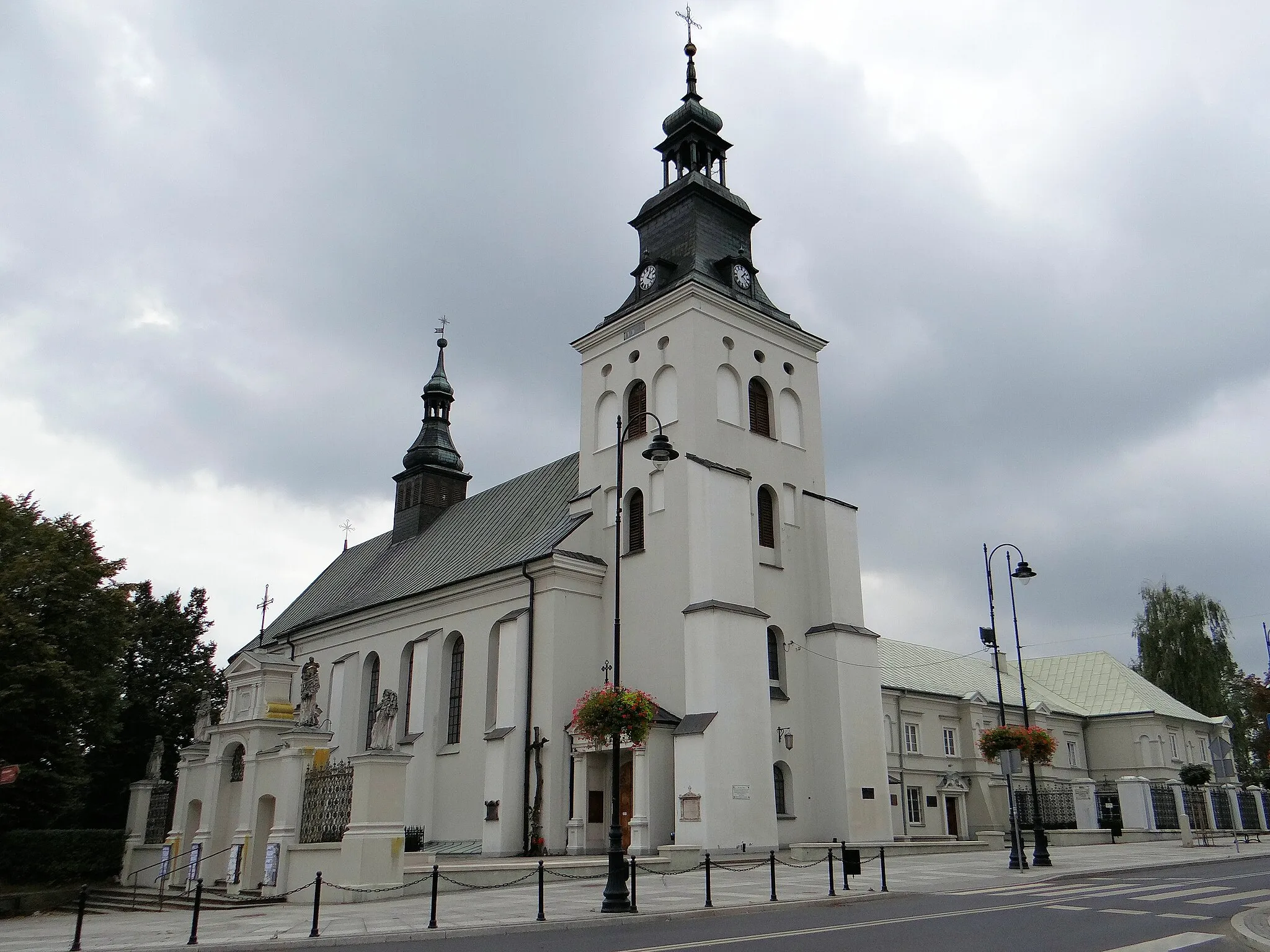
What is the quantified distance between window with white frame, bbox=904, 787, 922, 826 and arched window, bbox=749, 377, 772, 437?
20.4 meters

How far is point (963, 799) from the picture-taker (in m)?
46.2

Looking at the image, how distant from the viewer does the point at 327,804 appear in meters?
22.1

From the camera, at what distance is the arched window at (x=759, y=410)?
3309 centimetres

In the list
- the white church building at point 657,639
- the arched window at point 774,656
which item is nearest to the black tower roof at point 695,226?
the white church building at point 657,639

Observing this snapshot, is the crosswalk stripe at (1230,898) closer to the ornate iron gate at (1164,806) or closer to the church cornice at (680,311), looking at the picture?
the church cornice at (680,311)

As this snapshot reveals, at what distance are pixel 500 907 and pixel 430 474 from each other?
32.1 m

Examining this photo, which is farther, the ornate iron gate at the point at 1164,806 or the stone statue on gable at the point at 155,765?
the ornate iron gate at the point at 1164,806

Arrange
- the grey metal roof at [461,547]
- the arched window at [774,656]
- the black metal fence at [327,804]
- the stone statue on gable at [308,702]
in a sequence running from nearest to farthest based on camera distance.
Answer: the black metal fence at [327,804], the stone statue on gable at [308,702], the arched window at [774,656], the grey metal roof at [461,547]

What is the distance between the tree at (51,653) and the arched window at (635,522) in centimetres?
1728

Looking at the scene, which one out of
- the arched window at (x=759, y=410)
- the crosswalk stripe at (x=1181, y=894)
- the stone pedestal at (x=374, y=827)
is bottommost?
the crosswalk stripe at (x=1181, y=894)

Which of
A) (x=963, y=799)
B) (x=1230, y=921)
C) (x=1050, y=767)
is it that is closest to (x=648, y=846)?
(x=1230, y=921)

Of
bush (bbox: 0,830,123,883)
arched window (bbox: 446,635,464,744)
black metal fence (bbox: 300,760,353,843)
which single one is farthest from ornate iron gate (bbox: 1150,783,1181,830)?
bush (bbox: 0,830,123,883)

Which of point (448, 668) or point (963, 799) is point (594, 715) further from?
point (963, 799)

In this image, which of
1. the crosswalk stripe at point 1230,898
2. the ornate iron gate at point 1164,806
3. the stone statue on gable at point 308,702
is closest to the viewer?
the crosswalk stripe at point 1230,898
